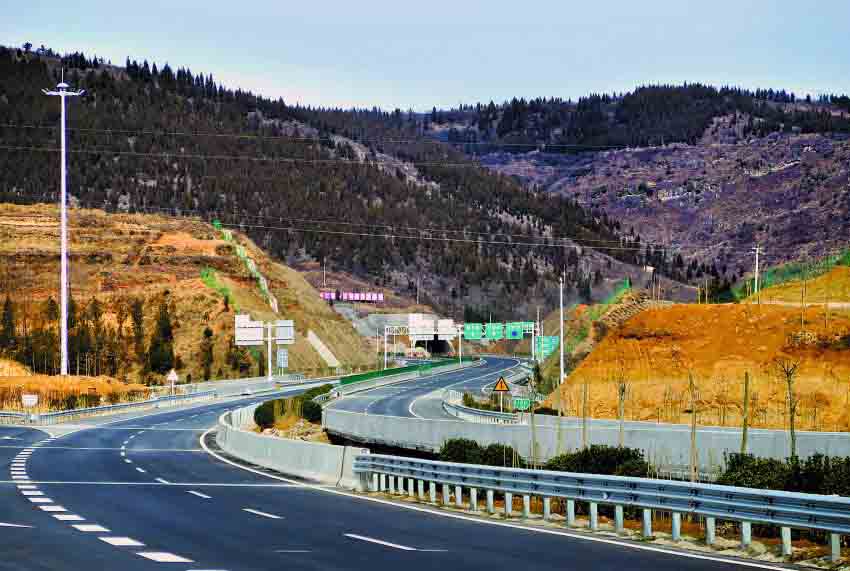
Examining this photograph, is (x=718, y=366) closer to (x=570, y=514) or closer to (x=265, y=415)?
(x=265, y=415)

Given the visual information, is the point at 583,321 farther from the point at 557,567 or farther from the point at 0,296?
the point at 557,567

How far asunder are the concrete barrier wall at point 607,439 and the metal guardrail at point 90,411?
22.5 m

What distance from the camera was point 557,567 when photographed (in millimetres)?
16500

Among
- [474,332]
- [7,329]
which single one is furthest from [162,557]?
[474,332]

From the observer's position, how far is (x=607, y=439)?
3753cm

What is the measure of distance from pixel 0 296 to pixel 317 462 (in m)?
105

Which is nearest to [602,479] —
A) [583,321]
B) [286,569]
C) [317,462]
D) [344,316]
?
[286,569]

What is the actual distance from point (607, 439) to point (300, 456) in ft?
27.5

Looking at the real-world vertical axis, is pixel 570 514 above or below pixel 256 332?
below

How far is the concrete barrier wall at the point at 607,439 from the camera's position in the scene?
33.2 metres

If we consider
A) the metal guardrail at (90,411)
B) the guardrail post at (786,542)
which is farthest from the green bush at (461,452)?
the metal guardrail at (90,411)

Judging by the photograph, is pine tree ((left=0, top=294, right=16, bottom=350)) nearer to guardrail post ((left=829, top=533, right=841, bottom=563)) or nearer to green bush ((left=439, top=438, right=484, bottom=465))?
green bush ((left=439, top=438, right=484, bottom=465))

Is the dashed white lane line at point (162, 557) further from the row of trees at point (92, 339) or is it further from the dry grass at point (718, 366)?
the row of trees at point (92, 339)

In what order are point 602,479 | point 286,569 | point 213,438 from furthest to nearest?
point 213,438 → point 602,479 → point 286,569
